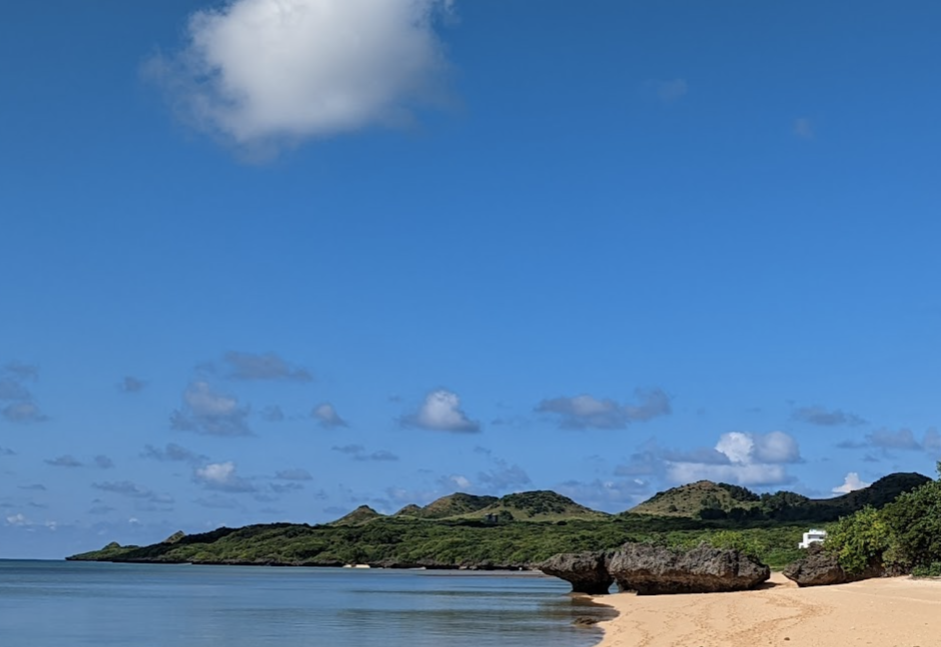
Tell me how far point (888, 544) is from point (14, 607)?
5996cm

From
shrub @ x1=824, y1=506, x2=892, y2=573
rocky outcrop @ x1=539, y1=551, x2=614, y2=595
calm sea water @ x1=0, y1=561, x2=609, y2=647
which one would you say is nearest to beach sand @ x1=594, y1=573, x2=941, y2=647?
calm sea water @ x1=0, y1=561, x2=609, y2=647

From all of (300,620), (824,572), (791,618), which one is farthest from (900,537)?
(300,620)

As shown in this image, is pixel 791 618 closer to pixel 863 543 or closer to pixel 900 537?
pixel 900 537

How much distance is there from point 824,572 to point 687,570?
917 centimetres

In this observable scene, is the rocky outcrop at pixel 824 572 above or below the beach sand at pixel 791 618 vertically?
above

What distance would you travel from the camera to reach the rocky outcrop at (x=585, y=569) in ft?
259

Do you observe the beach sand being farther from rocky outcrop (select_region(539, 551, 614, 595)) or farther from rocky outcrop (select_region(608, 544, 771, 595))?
rocky outcrop (select_region(539, 551, 614, 595))

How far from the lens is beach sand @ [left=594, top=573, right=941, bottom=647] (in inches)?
1390

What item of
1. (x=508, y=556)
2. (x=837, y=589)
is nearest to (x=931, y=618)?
(x=837, y=589)

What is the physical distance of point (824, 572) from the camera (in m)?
68.4

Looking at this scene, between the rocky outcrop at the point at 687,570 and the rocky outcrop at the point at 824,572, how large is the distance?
2.50 metres

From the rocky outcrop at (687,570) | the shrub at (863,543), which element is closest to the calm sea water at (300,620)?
the rocky outcrop at (687,570)

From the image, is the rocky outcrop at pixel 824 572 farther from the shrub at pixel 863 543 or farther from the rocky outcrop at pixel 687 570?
the rocky outcrop at pixel 687 570

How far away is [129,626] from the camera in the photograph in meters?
53.9
